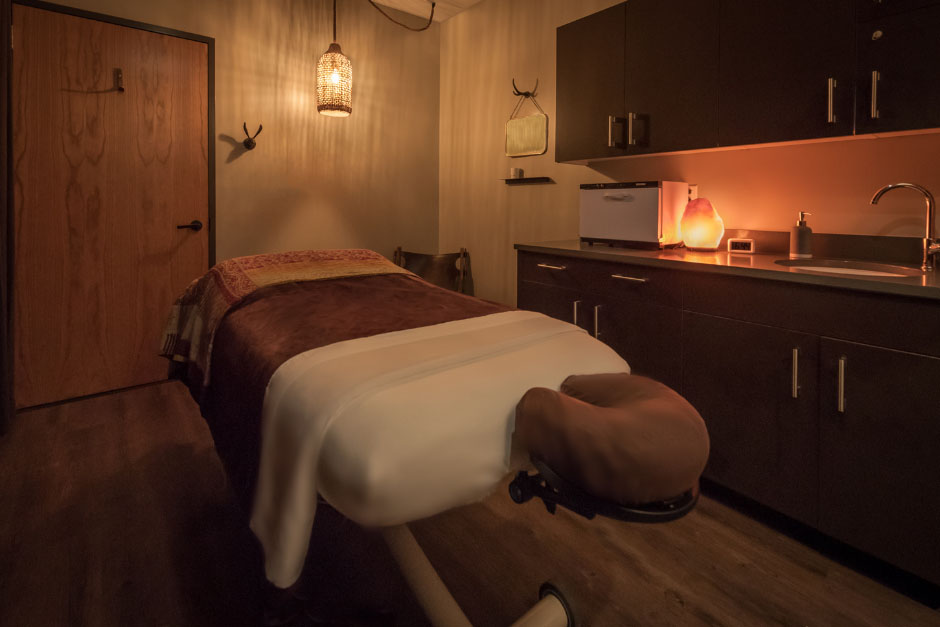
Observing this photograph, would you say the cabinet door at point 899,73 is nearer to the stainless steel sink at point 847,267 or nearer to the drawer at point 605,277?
the stainless steel sink at point 847,267

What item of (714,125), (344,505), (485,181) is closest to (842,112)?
(714,125)

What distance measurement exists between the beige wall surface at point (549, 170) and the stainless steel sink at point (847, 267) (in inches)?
5.3

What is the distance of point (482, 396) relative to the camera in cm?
107

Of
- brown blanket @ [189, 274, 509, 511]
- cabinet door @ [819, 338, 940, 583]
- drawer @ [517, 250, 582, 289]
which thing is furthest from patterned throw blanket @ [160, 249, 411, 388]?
cabinet door @ [819, 338, 940, 583]

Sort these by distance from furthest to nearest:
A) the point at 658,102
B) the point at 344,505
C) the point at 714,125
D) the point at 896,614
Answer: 1. the point at 658,102
2. the point at 714,125
3. the point at 896,614
4. the point at 344,505

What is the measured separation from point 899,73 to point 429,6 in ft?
9.96

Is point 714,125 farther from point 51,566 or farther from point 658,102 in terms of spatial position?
point 51,566

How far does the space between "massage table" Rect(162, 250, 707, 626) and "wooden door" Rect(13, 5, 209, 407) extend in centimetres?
179

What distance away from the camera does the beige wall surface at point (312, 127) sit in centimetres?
323

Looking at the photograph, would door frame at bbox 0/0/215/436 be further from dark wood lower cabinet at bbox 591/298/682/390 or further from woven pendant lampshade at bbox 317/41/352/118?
dark wood lower cabinet at bbox 591/298/682/390

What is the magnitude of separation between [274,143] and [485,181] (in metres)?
1.38

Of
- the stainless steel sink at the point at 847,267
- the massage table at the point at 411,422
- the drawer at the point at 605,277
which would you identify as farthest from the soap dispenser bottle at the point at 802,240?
the massage table at the point at 411,422

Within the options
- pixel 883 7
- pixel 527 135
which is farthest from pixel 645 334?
pixel 527 135

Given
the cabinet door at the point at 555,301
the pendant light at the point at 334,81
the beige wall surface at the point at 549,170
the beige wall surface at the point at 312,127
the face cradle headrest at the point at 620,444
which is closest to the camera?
the face cradle headrest at the point at 620,444
